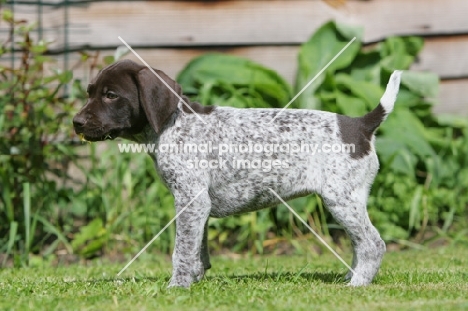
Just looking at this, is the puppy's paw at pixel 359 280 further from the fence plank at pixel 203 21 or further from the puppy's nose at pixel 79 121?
the fence plank at pixel 203 21

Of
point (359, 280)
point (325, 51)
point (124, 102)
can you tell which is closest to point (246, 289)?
point (359, 280)

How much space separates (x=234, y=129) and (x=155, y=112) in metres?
0.50

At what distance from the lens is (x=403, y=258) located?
5.98m

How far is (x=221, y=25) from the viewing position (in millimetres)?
7293

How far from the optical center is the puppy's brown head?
4242 millimetres

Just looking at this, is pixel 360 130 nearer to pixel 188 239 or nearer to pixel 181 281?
pixel 188 239

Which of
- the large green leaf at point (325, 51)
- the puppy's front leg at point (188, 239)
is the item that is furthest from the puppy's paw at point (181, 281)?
the large green leaf at point (325, 51)

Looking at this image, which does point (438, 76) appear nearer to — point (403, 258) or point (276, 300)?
point (403, 258)

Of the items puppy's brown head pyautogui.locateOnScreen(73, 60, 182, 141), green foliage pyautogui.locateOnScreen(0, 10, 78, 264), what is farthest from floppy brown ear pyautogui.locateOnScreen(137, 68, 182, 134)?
green foliage pyautogui.locateOnScreen(0, 10, 78, 264)

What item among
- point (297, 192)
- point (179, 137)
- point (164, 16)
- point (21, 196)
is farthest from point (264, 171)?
point (164, 16)

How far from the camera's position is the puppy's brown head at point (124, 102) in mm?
4242

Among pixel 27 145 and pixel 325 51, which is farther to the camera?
pixel 325 51

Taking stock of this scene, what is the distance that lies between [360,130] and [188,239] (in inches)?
46.9

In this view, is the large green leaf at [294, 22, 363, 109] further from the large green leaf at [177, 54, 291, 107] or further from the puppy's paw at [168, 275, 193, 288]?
the puppy's paw at [168, 275, 193, 288]
